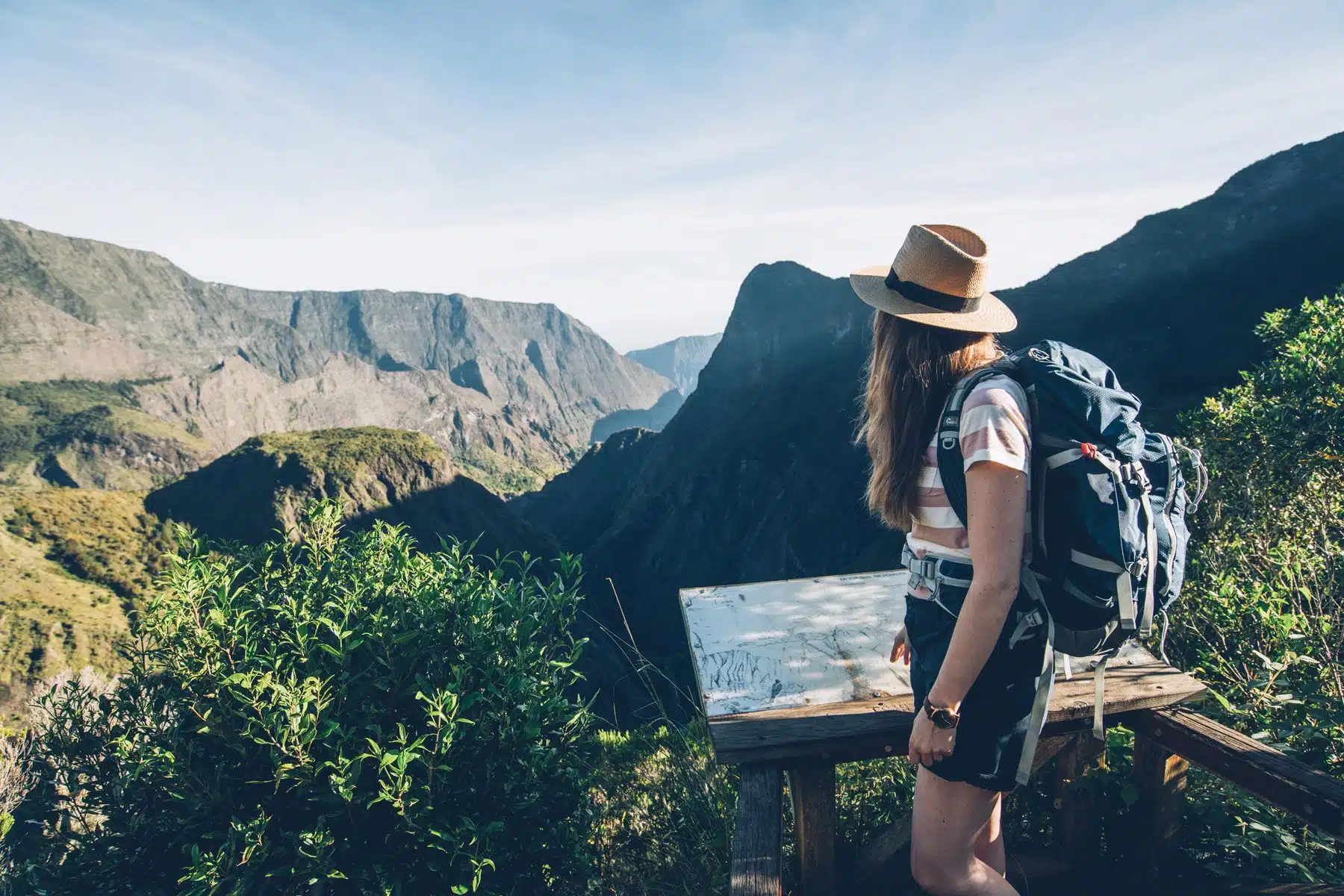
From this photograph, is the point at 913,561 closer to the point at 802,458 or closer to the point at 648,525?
the point at 802,458

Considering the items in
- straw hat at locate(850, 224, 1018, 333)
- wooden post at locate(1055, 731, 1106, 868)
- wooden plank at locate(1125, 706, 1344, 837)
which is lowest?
wooden post at locate(1055, 731, 1106, 868)

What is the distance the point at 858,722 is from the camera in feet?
7.79

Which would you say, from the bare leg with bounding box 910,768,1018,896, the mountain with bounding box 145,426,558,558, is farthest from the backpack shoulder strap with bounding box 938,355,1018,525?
the mountain with bounding box 145,426,558,558

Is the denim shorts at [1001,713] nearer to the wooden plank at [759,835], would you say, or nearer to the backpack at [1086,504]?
the backpack at [1086,504]

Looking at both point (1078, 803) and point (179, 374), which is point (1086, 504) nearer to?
point (1078, 803)

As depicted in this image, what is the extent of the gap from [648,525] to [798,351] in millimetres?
25645

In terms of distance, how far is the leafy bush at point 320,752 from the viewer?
2656 mm

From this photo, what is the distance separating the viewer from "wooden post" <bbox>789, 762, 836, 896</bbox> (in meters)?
2.55

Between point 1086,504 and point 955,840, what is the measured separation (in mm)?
1148

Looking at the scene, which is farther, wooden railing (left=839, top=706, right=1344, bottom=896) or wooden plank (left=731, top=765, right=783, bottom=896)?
wooden railing (left=839, top=706, right=1344, bottom=896)

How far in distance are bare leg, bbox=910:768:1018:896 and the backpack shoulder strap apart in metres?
0.89

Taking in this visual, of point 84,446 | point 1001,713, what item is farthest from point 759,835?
point 84,446

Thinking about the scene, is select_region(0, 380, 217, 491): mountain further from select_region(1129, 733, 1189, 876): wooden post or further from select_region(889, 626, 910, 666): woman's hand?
select_region(1129, 733, 1189, 876): wooden post

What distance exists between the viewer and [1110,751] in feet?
10.6
